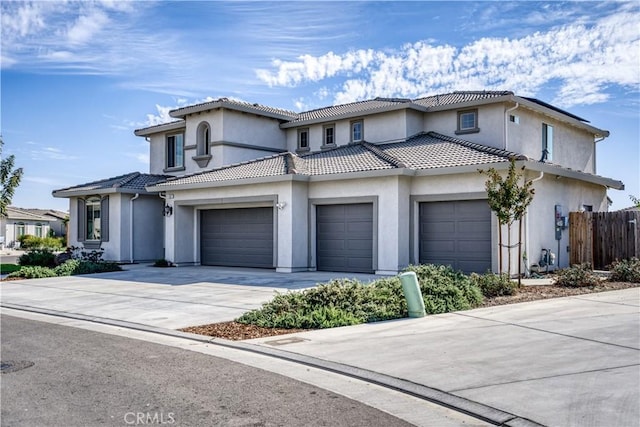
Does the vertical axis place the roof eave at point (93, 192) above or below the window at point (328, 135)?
below

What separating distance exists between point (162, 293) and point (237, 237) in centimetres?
784

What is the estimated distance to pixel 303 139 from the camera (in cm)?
2675

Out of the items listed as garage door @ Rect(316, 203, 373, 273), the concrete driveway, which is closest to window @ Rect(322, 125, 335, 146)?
garage door @ Rect(316, 203, 373, 273)

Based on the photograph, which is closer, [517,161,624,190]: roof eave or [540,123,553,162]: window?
[517,161,624,190]: roof eave

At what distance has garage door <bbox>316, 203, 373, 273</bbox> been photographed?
19.2 meters

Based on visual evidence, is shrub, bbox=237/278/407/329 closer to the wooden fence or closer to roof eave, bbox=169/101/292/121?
the wooden fence

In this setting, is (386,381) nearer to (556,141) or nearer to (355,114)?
(355,114)

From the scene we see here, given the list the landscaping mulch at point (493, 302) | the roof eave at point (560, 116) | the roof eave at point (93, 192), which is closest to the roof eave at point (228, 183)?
the roof eave at point (93, 192)

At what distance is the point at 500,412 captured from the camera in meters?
5.48

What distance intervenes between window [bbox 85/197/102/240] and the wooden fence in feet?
67.5

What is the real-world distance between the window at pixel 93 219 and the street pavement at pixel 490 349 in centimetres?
1340

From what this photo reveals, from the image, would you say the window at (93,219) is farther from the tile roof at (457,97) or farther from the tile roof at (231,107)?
the tile roof at (457,97)

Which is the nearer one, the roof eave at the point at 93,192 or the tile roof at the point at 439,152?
the tile roof at the point at 439,152

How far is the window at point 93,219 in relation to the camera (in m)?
27.1
